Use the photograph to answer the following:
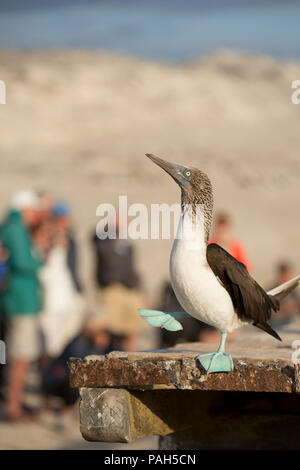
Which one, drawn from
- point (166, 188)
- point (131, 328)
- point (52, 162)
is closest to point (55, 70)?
point (52, 162)

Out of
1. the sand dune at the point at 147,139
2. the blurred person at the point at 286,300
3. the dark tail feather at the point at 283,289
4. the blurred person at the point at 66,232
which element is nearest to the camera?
the dark tail feather at the point at 283,289

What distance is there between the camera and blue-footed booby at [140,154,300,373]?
3145 millimetres

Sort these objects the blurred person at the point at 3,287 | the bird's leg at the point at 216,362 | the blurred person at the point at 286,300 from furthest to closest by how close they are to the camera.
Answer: the blurred person at the point at 286,300, the blurred person at the point at 3,287, the bird's leg at the point at 216,362

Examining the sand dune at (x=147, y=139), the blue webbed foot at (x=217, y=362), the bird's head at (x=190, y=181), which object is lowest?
the blue webbed foot at (x=217, y=362)

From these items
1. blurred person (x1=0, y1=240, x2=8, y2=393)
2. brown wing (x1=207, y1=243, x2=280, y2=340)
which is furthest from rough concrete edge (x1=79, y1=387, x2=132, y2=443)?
blurred person (x1=0, y1=240, x2=8, y2=393)

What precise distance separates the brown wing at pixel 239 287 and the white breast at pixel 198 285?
25 millimetres

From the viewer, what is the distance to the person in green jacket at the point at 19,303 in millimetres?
7508

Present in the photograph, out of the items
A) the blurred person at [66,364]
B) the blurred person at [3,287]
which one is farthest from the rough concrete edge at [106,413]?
the blurred person at [3,287]

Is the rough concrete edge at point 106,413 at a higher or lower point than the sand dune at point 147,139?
lower

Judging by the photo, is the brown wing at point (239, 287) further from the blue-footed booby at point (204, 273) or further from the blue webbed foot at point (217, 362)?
the blue webbed foot at point (217, 362)

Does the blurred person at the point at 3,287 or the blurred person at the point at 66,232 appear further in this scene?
the blurred person at the point at 66,232

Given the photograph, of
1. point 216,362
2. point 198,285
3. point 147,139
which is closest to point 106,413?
point 216,362

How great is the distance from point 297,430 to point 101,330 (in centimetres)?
384

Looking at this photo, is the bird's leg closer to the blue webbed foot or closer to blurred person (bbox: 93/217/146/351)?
the blue webbed foot
